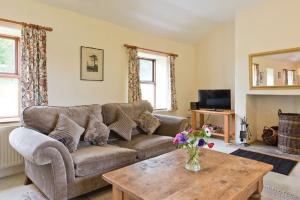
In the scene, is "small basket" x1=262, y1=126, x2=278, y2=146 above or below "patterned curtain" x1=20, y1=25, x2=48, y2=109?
below

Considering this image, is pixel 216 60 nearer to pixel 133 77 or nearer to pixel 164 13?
pixel 164 13

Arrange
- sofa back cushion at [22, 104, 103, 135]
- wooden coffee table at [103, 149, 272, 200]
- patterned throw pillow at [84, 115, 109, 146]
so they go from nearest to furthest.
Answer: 1. wooden coffee table at [103, 149, 272, 200]
2. sofa back cushion at [22, 104, 103, 135]
3. patterned throw pillow at [84, 115, 109, 146]

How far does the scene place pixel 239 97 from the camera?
4.59 metres

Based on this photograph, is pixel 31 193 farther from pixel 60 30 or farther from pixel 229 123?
pixel 229 123

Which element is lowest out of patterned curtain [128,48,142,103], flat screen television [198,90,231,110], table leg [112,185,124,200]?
table leg [112,185,124,200]

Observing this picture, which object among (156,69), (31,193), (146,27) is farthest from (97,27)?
(31,193)

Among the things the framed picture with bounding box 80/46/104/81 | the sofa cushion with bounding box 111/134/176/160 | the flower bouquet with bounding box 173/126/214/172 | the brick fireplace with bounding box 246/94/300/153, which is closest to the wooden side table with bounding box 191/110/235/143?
the brick fireplace with bounding box 246/94/300/153

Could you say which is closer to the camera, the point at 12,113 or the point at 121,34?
the point at 12,113

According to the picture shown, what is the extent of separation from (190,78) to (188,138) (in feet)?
13.9

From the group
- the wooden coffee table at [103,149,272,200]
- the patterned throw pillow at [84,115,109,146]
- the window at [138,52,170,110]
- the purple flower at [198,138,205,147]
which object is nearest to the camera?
the wooden coffee table at [103,149,272,200]

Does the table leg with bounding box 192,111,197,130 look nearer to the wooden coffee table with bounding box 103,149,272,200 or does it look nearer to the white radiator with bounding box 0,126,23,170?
the wooden coffee table with bounding box 103,149,272,200

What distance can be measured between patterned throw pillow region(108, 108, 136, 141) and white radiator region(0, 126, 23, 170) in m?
1.34

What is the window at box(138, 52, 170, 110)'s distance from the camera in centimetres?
505

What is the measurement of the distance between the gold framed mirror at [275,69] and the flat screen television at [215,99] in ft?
2.15
